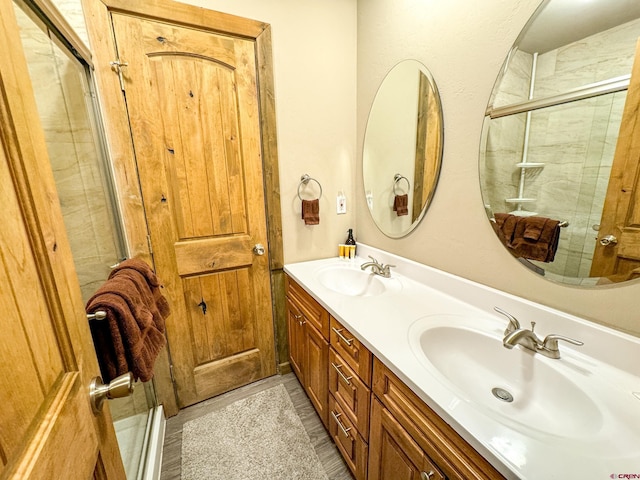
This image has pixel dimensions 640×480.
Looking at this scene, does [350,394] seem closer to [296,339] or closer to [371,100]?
[296,339]

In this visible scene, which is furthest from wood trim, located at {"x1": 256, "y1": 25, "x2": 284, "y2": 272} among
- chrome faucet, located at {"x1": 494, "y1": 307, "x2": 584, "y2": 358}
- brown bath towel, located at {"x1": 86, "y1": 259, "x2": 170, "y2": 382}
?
chrome faucet, located at {"x1": 494, "y1": 307, "x2": 584, "y2": 358}

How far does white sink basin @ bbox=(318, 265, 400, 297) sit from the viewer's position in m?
1.53

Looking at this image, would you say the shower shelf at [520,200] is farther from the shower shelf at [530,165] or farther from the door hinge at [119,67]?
the door hinge at [119,67]

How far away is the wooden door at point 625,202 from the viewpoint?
2.35 feet

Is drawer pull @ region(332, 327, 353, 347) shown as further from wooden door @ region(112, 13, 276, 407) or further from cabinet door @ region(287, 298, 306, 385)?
wooden door @ region(112, 13, 276, 407)

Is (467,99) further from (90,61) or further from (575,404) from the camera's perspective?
(90,61)

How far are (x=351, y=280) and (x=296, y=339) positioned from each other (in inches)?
20.1

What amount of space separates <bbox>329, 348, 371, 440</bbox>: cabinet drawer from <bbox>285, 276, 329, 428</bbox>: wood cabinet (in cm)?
7

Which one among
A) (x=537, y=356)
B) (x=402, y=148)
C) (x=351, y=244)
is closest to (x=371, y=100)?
(x=402, y=148)

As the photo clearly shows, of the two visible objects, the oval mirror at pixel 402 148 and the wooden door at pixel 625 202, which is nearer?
the wooden door at pixel 625 202

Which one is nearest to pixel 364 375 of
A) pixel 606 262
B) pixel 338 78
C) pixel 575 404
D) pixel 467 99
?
pixel 575 404

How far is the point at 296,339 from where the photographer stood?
167 centimetres

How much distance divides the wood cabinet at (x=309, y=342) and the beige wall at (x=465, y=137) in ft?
2.07

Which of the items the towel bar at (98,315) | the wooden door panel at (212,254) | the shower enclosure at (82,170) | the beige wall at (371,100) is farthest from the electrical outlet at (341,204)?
the towel bar at (98,315)
